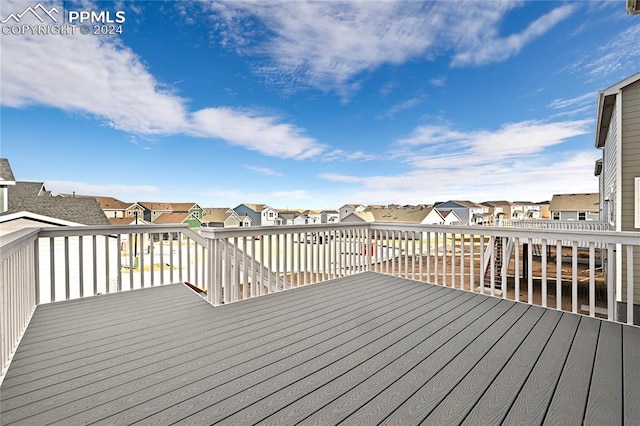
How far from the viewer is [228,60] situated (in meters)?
7.09

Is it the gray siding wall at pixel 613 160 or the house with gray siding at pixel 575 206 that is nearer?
the gray siding wall at pixel 613 160

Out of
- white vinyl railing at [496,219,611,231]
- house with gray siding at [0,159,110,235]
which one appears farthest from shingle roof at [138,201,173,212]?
white vinyl railing at [496,219,611,231]

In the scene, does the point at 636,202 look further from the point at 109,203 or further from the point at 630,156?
the point at 109,203

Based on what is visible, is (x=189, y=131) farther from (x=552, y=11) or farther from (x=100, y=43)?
(x=552, y=11)

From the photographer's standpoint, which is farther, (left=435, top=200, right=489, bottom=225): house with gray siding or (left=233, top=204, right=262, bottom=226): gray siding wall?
(left=435, top=200, right=489, bottom=225): house with gray siding

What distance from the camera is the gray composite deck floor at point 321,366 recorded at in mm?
1398

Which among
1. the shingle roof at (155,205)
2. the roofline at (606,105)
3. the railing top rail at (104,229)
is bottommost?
the railing top rail at (104,229)

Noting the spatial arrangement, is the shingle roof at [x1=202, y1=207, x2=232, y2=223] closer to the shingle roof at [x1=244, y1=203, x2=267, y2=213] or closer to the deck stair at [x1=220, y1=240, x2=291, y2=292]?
the shingle roof at [x1=244, y1=203, x2=267, y2=213]

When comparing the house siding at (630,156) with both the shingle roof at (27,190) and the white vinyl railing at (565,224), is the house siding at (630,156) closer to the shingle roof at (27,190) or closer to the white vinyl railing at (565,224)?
the white vinyl railing at (565,224)

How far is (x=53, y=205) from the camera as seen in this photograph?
695 centimetres

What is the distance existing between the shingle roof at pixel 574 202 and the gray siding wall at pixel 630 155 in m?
15.1

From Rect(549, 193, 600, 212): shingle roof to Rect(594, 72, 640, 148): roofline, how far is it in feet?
37.4

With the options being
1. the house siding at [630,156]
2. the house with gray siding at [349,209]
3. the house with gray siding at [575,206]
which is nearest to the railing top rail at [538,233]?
the house siding at [630,156]

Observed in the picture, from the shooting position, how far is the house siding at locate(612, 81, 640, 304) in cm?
529
